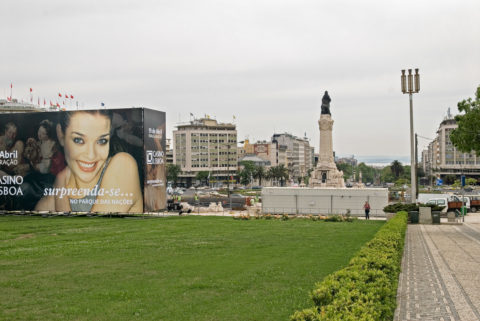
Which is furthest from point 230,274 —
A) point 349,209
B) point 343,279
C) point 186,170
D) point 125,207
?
point 186,170

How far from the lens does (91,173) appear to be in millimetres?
45375

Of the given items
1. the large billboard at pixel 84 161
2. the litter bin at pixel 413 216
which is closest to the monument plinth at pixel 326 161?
the large billboard at pixel 84 161

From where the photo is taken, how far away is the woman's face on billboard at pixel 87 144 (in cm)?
4525

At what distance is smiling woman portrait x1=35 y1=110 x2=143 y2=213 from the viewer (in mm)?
44406

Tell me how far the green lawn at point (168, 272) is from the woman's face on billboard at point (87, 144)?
576 inches

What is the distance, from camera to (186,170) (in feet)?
531

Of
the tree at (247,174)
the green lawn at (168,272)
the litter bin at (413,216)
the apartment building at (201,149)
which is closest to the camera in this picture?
the green lawn at (168,272)

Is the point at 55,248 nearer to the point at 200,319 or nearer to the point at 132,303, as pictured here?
the point at 132,303

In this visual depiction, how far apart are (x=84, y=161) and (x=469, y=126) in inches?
1234

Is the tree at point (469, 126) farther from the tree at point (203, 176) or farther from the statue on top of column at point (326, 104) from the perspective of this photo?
the tree at point (203, 176)

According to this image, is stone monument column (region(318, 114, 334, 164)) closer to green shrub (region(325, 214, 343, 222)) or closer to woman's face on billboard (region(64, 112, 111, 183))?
green shrub (region(325, 214, 343, 222))

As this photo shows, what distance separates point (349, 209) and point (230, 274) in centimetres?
3220

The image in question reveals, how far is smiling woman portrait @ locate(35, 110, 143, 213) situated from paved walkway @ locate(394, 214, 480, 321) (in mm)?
25001

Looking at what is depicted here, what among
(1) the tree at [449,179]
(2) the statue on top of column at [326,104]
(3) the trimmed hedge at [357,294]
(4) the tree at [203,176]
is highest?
(2) the statue on top of column at [326,104]
